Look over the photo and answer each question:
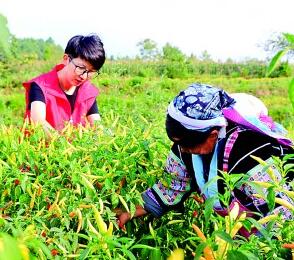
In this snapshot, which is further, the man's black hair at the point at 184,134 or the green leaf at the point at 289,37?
the man's black hair at the point at 184,134

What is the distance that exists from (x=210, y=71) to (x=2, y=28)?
827 inches

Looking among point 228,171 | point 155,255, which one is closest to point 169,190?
point 228,171

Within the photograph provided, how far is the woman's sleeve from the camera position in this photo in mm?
1965

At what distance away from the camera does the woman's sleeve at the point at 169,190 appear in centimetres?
196

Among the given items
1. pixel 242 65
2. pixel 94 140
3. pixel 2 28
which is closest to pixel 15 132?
pixel 94 140

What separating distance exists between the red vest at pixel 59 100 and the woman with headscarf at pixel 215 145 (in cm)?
89

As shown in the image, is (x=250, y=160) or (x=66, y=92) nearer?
(x=250, y=160)

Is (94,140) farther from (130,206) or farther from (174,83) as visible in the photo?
(174,83)

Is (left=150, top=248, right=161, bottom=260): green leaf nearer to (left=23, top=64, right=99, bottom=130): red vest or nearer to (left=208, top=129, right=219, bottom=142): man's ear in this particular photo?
(left=208, top=129, right=219, bottom=142): man's ear

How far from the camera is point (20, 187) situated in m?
1.77

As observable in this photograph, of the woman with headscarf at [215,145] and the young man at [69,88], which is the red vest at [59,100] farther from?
the woman with headscarf at [215,145]

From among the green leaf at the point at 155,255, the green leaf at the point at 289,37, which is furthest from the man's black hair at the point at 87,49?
the green leaf at the point at 289,37

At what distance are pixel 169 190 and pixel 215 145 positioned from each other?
25 centimetres

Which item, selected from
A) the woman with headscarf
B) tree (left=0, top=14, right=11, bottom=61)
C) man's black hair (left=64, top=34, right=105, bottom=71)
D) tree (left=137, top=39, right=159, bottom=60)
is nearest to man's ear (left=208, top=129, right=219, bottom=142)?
the woman with headscarf
